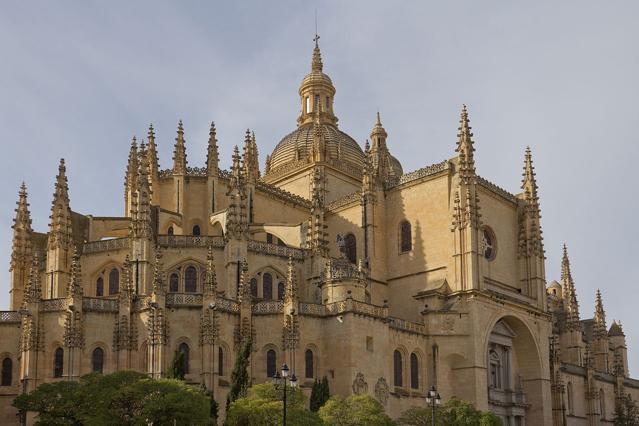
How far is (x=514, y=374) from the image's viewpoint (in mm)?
65750

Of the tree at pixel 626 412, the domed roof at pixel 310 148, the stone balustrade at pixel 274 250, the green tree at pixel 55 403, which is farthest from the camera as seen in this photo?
the domed roof at pixel 310 148

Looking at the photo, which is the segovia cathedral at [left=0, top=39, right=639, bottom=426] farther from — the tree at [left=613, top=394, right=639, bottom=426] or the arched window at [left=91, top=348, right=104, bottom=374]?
the tree at [left=613, top=394, right=639, bottom=426]

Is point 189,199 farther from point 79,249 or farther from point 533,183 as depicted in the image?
point 533,183

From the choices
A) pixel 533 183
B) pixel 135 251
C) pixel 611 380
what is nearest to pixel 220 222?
pixel 135 251

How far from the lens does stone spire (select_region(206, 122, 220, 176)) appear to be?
209ft

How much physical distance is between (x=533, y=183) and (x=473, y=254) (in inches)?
469

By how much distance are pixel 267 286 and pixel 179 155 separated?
11.7 metres

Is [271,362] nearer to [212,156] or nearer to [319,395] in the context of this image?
[319,395]

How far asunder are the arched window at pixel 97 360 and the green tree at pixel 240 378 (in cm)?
688

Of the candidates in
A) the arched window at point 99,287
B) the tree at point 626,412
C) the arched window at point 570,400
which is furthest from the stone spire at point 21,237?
the tree at point 626,412

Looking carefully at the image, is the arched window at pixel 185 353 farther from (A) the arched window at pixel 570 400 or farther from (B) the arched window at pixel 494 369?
(A) the arched window at pixel 570 400

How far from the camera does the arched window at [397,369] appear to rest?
185 feet

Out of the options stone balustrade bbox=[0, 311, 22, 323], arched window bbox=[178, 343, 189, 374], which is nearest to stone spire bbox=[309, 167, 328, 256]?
arched window bbox=[178, 343, 189, 374]

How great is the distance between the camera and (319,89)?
277ft
